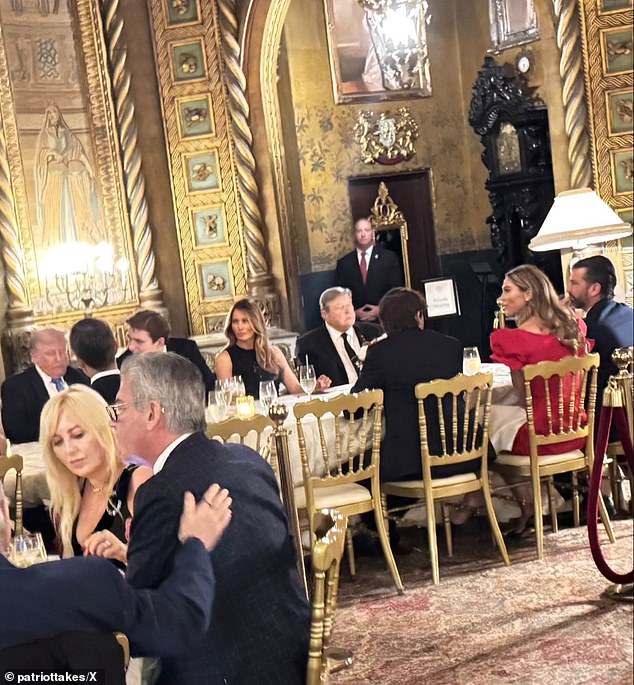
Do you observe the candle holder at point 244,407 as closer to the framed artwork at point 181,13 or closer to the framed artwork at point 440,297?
the framed artwork at point 440,297

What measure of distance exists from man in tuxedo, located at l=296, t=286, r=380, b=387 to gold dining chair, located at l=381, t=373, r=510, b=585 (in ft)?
3.75

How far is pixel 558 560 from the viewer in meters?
5.05

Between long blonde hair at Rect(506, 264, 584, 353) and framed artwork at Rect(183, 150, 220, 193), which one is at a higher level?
framed artwork at Rect(183, 150, 220, 193)

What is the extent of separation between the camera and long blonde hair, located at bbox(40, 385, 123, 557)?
338 centimetres

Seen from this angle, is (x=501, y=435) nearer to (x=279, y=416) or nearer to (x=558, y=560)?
(x=558, y=560)

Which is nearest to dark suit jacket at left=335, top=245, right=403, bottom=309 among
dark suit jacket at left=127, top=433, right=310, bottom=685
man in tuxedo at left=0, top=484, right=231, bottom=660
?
dark suit jacket at left=127, top=433, right=310, bottom=685

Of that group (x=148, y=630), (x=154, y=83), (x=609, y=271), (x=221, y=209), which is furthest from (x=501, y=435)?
(x=154, y=83)

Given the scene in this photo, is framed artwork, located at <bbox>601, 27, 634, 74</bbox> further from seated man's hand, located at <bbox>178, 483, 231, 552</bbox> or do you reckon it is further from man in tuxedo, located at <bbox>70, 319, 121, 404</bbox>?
seated man's hand, located at <bbox>178, 483, 231, 552</bbox>

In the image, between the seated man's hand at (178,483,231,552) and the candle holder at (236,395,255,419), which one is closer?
the seated man's hand at (178,483,231,552)

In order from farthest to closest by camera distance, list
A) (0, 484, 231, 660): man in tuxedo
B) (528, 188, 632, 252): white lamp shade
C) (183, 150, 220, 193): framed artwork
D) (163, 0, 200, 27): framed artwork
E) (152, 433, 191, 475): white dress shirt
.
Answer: (183, 150, 220, 193): framed artwork, (163, 0, 200, 27): framed artwork, (528, 188, 632, 252): white lamp shade, (152, 433, 191, 475): white dress shirt, (0, 484, 231, 660): man in tuxedo

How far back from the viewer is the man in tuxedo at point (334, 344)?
6.20 m

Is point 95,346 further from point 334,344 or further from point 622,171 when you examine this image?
point 622,171

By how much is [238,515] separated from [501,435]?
10.3 ft

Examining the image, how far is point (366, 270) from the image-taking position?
10648mm
